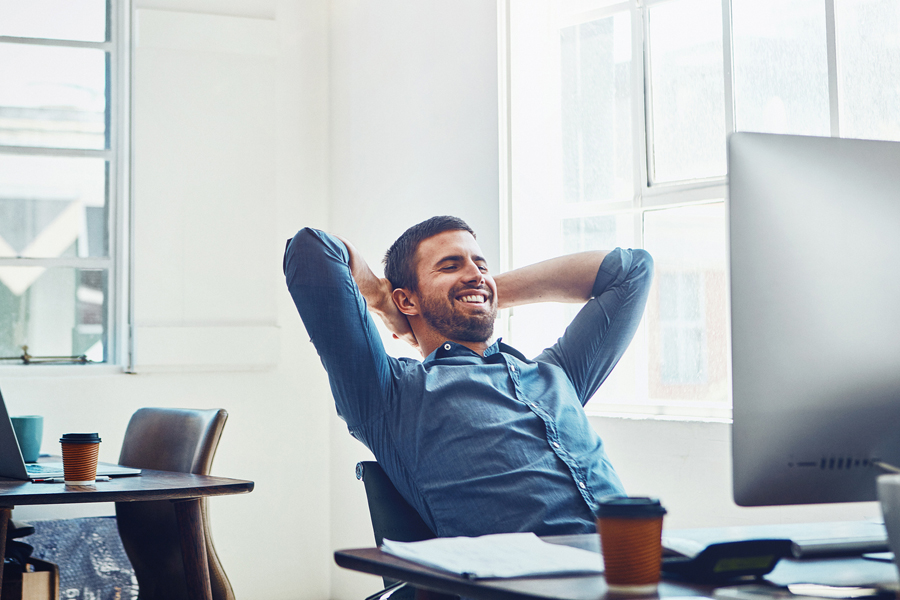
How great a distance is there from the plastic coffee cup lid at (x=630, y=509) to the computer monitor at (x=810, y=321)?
124 millimetres

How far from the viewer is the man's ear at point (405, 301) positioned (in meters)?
2.00

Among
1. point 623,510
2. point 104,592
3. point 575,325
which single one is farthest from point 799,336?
point 104,592

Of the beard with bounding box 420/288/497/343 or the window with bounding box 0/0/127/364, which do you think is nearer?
the beard with bounding box 420/288/497/343

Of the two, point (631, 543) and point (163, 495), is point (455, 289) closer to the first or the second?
point (163, 495)

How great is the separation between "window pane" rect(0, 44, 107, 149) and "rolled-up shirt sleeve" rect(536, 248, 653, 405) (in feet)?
8.45

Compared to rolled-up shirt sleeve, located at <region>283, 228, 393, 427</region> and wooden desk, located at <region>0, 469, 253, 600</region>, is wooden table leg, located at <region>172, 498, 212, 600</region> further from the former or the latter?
rolled-up shirt sleeve, located at <region>283, 228, 393, 427</region>

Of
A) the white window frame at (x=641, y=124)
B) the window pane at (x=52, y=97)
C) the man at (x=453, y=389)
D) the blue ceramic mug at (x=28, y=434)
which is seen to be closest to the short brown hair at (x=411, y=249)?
the man at (x=453, y=389)

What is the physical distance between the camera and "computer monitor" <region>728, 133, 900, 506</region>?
0.87 m

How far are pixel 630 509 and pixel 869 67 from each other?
1880mm

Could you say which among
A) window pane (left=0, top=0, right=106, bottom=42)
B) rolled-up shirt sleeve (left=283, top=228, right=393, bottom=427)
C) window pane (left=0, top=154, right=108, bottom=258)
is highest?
window pane (left=0, top=0, right=106, bottom=42)

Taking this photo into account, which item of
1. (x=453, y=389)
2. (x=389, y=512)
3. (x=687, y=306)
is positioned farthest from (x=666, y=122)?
(x=389, y=512)

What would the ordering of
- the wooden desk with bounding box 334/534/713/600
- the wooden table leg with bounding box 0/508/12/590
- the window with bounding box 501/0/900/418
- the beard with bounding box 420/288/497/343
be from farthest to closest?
the window with bounding box 501/0/900/418, the beard with bounding box 420/288/497/343, the wooden table leg with bounding box 0/508/12/590, the wooden desk with bounding box 334/534/713/600

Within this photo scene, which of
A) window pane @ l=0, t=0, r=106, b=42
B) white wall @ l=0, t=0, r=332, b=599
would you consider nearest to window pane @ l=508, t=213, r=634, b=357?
white wall @ l=0, t=0, r=332, b=599

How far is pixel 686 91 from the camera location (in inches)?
104
